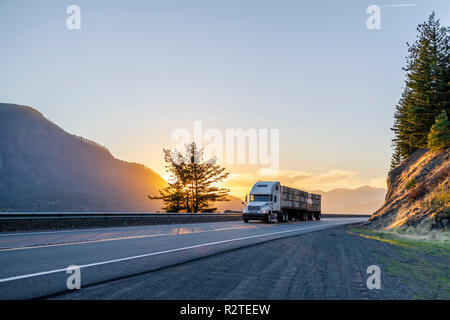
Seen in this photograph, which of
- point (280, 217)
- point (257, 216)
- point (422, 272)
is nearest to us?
point (422, 272)

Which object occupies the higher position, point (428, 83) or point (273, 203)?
point (428, 83)

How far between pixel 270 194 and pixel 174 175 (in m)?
30.2

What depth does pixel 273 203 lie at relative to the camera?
3350 cm

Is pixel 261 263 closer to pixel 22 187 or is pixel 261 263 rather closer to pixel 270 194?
pixel 270 194

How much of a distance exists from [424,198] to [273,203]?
42.2 ft

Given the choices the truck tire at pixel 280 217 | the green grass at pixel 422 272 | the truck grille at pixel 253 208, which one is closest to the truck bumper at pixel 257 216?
the truck grille at pixel 253 208

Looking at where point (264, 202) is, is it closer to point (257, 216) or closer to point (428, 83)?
point (257, 216)

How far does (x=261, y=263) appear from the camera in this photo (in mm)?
7359

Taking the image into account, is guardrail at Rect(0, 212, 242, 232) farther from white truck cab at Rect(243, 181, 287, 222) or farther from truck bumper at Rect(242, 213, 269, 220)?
white truck cab at Rect(243, 181, 287, 222)

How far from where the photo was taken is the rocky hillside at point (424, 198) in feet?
67.4

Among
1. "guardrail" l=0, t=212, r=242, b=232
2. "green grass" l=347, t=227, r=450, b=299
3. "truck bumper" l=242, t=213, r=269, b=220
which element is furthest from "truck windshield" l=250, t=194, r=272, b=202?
"green grass" l=347, t=227, r=450, b=299

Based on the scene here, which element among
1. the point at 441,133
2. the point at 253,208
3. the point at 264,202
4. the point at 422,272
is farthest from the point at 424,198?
the point at 422,272

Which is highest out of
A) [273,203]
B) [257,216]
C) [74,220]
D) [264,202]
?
[264,202]
